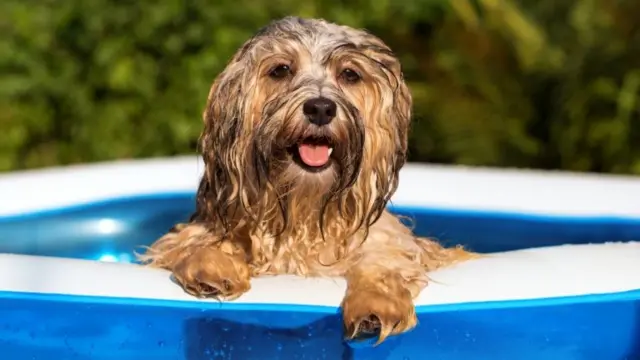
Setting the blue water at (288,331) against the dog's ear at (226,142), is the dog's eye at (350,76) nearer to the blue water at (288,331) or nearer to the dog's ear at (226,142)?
the dog's ear at (226,142)

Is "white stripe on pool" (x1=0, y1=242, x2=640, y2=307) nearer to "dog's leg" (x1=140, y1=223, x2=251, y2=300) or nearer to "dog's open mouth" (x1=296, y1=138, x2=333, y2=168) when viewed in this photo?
"dog's leg" (x1=140, y1=223, x2=251, y2=300)

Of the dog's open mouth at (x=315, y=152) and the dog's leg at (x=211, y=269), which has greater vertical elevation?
the dog's open mouth at (x=315, y=152)

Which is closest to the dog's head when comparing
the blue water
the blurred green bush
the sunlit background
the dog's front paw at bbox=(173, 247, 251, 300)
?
the dog's front paw at bbox=(173, 247, 251, 300)

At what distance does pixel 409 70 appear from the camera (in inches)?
329

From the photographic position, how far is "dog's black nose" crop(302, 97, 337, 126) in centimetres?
363

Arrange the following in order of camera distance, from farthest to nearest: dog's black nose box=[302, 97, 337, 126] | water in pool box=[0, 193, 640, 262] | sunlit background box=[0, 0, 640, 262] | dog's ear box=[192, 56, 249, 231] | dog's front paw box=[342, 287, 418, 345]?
sunlit background box=[0, 0, 640, 262] → water in pool box=[0, 193, 640, 262] → dog's ear box=[192, 56, 249, 231] → dog's black nose box=[302, 97, 337, 126] → dog's front paw box=[342, 287, 418, 345]

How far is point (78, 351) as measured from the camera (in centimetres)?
390

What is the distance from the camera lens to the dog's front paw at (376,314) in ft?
11.5

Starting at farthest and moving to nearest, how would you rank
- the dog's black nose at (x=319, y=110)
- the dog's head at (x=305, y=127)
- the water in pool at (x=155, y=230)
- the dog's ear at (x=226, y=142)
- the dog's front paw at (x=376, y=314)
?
the water in pool at (x=155, y=230) < the dog's ear at (x=226, y=142) < the dog's head at (x=305, y=127) < the dog's black nose at (x=319, y=110) < the dog's front paw at (x=376, y=314)

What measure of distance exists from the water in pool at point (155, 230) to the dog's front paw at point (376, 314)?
2.21 metres

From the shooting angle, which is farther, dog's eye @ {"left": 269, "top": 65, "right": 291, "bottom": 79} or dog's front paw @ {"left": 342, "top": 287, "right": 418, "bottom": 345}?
Answer: dog's eye @ {"left": 269, "top": 65, "right": 291, "bottom": 79}

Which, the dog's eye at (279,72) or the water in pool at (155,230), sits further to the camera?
the water in pool at (155,230)

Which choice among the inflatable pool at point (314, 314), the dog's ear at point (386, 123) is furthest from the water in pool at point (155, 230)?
the dog's ear at point (386, 123)

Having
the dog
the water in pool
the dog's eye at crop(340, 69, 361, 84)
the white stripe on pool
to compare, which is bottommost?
the water in pool
